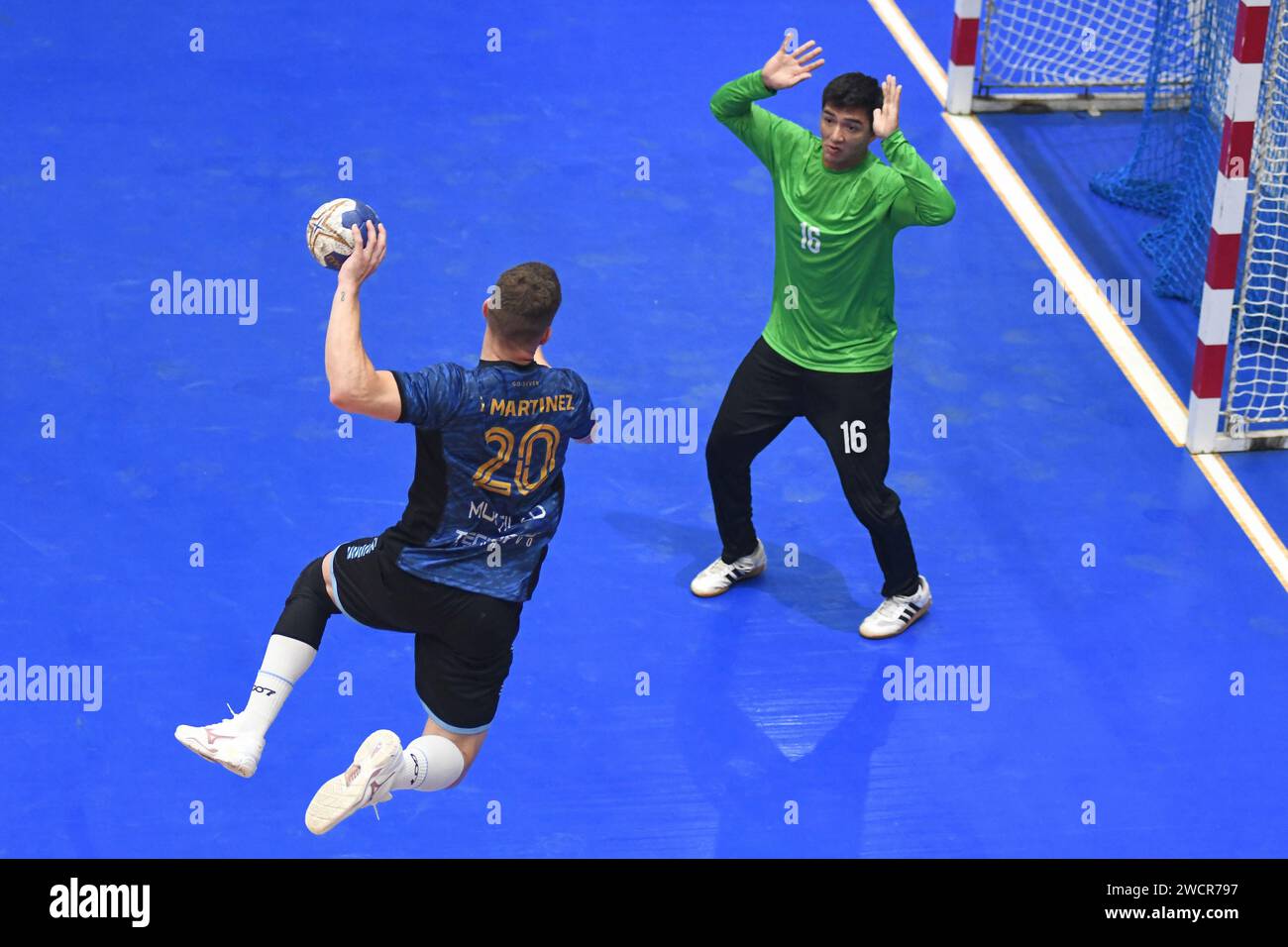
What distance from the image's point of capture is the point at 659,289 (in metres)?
11.8

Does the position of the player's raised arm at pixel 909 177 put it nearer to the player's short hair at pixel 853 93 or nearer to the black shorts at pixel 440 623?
the player's short hair at pixel 853 93

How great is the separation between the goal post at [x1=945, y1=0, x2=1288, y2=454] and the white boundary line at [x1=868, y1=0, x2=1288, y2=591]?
0.70ft

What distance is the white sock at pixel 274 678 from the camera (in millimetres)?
7121

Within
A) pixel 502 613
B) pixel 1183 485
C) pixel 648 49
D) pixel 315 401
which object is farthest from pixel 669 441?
pixel 648 49

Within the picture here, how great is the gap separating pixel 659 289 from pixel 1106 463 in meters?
Answer: 2.94

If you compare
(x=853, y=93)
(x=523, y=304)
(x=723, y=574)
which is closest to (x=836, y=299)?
(x=853, y=93)

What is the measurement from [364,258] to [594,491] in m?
3.90

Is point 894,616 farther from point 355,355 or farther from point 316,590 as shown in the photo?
point 355,355

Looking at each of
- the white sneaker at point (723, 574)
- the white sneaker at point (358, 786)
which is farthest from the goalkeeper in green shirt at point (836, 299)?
the white sneaker at point (358, 786)

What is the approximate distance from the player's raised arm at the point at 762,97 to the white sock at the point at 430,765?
3.24 meters

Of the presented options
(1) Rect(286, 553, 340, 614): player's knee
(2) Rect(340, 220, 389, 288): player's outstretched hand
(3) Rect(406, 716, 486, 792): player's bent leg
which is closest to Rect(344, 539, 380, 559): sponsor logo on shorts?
(1) Rect(286, 553, 340, 614): player's knee

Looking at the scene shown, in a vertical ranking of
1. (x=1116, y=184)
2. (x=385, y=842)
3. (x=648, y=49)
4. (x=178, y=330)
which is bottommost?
(x=385, y=842)

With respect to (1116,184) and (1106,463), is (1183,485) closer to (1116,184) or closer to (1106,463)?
(1106,463)

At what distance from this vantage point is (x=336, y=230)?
6734 millimetres
